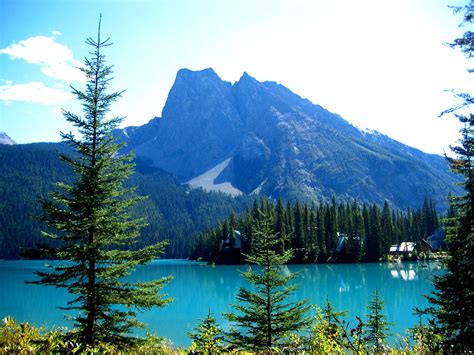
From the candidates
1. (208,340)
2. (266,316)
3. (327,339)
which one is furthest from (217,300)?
(327,339)

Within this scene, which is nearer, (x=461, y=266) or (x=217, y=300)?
(x=461, y=266)

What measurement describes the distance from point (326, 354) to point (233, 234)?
399 feet

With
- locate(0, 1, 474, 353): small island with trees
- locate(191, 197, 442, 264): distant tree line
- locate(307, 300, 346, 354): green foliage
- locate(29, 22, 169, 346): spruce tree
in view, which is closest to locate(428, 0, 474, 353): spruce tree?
locate(0, 1, 474, 353): small island with trees

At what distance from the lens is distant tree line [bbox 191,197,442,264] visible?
115500mm

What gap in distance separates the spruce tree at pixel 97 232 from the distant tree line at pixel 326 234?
93.2 metres

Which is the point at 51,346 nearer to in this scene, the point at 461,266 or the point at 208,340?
the point at 208,340

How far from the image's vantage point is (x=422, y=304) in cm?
4447

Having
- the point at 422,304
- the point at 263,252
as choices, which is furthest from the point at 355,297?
the point at 263,252

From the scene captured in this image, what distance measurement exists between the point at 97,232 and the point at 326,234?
11237 centimetres

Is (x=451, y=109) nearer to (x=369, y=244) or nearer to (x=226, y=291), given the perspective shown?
(x=226, y=291)

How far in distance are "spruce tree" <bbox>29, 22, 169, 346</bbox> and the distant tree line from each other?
93.2m

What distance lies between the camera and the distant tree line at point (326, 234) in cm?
11550

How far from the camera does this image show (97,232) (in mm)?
14945

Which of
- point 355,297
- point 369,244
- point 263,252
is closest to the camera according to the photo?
point 263,252
